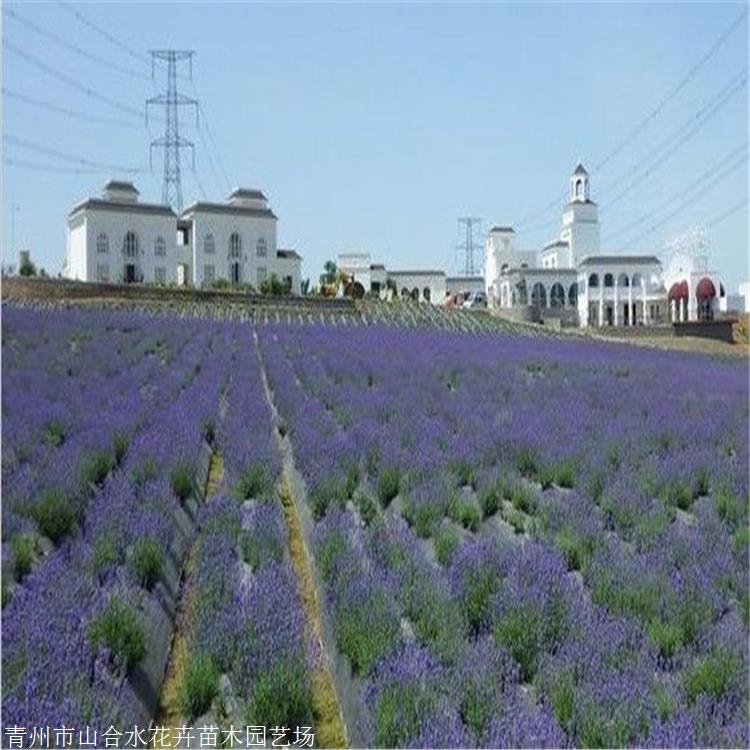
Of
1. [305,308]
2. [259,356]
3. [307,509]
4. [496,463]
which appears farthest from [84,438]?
[305,308]

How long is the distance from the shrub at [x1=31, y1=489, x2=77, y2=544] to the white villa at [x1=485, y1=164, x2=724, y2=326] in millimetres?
39516

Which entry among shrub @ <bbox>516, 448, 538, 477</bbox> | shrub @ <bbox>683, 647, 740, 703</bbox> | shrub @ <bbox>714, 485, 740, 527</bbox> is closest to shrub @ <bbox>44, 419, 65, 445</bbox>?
shrub @ <bbox>516, 448, 538, 477</bbox>

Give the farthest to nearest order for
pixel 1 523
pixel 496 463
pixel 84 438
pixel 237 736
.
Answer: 1. pixel 496 463
2. pixel 84 438
3. pixel 1 523
4. pixel 237 736

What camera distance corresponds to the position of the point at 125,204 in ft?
212

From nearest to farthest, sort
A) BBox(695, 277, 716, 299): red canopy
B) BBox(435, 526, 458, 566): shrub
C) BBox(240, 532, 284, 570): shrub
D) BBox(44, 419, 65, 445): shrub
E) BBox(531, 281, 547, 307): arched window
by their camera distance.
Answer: BBox(240, 532, 284, 570): shrub → BBox(435, 526, 458, 566): shrub → BBox(44, 419, 65, 445): shrub → BBox(695, 277, 716, 299): red canopy → BBox(531, 281, 547, 307): arched window

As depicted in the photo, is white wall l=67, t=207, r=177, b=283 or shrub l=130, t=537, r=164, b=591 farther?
white wall l=67, t=207, r=177, b=283

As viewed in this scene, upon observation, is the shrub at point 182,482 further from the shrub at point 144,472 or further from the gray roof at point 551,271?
the gray roof at point 551,271

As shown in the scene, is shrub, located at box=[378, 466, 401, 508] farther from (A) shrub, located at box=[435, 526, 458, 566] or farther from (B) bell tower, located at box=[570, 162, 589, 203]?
(B) bell tower, located at box=[570, 162, 589, 203]

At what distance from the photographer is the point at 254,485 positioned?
6.84 m

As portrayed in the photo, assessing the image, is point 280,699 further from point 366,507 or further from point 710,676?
point 366,507

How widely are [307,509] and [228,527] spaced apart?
971 mm

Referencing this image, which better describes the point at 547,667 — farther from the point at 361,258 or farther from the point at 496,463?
the point at 361,258

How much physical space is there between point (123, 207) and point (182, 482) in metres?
60.3

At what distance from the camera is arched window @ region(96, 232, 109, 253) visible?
6431 centimetres
